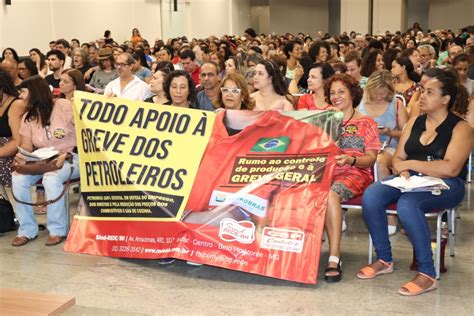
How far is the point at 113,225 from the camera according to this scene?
4.93 meters

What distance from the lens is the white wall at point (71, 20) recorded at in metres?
16.7

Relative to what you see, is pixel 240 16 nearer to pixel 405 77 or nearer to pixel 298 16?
pixel 298 16

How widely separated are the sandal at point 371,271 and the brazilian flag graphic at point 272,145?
94 centimetres

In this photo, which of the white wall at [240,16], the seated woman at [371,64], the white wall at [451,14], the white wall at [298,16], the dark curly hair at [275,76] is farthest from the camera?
the white wall at [451,14]

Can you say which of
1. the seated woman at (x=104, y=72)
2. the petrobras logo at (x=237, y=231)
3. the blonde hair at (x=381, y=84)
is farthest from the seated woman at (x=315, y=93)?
the seated woman at (x=104, y=72)

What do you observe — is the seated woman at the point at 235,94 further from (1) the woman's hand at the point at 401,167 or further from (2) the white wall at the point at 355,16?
(2) the white wall at the point at 355,16

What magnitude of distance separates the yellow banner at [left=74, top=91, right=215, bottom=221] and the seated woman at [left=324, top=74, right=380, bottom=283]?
94 cm

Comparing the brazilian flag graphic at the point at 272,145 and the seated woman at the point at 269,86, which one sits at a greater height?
the seated woman at the point at 269,86

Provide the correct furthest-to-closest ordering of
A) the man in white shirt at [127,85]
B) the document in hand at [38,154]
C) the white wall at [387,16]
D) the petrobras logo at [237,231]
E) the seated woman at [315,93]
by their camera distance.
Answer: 1. the white wall at [387,16]
2. the man in white shirt at [127,85]
3. the seated woman at [315,93]
4. the document in hand at [38,154]
5. the petrobras logo at [237,231]

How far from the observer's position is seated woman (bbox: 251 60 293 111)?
5.98 m

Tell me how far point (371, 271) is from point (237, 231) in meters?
0.92

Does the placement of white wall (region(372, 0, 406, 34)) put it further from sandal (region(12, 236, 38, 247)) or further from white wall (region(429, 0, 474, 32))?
sandal (region(12, 236, 38, 247))

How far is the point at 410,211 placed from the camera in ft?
14.2

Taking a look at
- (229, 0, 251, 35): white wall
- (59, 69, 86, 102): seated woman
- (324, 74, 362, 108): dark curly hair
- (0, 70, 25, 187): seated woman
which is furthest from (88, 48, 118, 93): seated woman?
(229, 0, 251, 35): white wall
